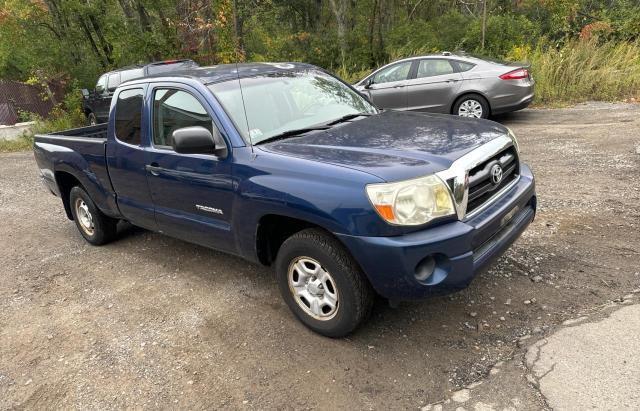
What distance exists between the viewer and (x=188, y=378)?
3.18 m

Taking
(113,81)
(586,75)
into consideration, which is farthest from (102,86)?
(586,75)

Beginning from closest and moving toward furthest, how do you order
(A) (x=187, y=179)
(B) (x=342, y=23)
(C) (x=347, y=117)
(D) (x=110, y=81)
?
1. (A) (x=187, y=179)
2. (C) (x=347, y=117)
3. (D) (x=110, y=81)
4. (B) (x=342, y=23)

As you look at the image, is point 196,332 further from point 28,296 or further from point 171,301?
point 28,296

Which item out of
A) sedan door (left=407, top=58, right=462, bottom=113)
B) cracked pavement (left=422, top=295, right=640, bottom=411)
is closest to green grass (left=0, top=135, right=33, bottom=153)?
sedan door (left=407, top=58, right=462, bottom=113)

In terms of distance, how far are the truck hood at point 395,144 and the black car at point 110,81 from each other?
8.66 meters

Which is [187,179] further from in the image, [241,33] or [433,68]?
[241,33]

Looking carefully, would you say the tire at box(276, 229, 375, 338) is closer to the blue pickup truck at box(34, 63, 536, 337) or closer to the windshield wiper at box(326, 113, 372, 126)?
the blue pickup truck at box(34, 63, 536, 337)

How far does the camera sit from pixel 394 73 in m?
10.5

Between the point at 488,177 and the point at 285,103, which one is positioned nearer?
Answer: the point at 488,177

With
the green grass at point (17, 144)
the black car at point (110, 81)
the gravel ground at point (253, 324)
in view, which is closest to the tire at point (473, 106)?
the gravel ground at point (253, 324)

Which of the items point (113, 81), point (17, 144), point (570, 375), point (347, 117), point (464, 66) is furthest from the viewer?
point (17, 144)

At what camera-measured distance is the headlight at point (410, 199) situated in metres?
2.82

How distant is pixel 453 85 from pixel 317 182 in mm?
7640

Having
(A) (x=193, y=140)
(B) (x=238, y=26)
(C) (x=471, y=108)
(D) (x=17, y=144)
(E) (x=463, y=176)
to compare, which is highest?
(B) (x=238, y=26)
